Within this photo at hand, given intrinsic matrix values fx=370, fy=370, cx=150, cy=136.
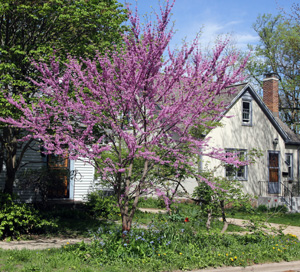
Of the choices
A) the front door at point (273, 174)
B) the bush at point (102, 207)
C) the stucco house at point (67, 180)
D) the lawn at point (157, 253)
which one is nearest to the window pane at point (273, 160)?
the front door at point (273, 174)

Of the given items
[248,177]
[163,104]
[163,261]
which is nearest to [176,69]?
[163,104]

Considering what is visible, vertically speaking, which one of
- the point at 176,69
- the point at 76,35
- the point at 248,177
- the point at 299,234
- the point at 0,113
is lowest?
the point at 299,234

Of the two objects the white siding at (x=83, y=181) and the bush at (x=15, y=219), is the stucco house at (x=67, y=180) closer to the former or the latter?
the white siding at (x=83, y=181)

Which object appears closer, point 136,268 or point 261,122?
point 136,268

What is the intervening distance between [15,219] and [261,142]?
17736 millimetres

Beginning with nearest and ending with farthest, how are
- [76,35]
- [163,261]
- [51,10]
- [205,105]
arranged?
[163,261]
[205,105]
[51,10]
[76,35]

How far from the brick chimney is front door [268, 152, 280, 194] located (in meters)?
3.12

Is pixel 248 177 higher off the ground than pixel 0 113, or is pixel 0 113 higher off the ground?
pixel 0 113

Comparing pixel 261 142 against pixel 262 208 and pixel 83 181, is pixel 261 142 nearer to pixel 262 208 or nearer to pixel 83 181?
pixel 262 208

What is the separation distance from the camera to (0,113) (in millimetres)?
9195

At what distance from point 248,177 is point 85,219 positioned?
499 inches

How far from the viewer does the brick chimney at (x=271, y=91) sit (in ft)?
83.4

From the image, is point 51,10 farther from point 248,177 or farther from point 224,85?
point 248,177

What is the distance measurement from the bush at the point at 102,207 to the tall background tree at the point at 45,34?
365cm
